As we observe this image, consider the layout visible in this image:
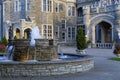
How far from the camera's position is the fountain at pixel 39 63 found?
970 cm

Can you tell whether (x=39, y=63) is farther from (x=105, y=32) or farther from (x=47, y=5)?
(x=105, y=32)

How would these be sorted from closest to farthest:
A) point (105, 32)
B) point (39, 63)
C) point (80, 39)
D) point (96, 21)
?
point (39, 63), point (80, 39), point (96, 21), point (105, 32)

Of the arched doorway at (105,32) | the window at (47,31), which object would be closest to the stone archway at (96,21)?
the arched doorway at (105,32)

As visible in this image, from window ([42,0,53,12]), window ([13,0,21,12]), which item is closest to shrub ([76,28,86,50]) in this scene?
window ([42,0,53,12])

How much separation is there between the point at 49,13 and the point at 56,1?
249 cm

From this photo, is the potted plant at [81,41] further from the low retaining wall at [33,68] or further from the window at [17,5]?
the window at [17,5]

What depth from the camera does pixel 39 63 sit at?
963 cm

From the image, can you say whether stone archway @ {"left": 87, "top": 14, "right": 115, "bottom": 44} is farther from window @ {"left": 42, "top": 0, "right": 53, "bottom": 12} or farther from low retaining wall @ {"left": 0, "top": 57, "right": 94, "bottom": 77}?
low retaining wall @ {"left": 0, "top": 57, "right": 94, "bottom": 77}

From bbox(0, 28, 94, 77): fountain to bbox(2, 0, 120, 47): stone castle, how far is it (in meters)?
18.4

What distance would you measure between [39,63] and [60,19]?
89.6ft

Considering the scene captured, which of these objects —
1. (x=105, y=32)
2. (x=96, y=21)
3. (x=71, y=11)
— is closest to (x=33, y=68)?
(x=96, y=21)

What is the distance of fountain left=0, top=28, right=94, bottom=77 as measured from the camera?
9703 millimetres

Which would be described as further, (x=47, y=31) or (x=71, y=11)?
(x=71, y=11)

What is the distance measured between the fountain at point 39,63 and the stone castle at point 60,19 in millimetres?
18390
